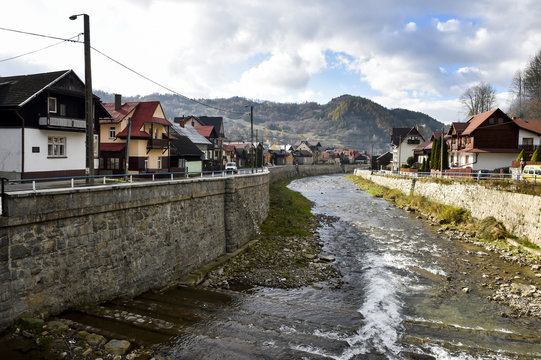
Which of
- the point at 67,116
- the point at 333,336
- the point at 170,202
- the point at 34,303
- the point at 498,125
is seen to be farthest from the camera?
the point at 498,125

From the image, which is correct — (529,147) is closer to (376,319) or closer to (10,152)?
(376,319)

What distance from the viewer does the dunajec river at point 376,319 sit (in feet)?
40.3

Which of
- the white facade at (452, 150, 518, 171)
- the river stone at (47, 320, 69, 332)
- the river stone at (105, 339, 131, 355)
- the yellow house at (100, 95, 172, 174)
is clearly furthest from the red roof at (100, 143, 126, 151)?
the white facade at (452, 150, 518, 171)

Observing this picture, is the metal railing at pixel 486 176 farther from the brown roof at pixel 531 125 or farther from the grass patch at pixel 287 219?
the grass patch at pixel 287 219

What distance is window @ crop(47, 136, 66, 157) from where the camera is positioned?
929 inches

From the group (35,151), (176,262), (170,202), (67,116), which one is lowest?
(176,262)

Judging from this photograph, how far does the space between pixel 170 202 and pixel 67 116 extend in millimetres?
12259

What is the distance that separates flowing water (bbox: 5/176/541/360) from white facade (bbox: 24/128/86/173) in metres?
13.3

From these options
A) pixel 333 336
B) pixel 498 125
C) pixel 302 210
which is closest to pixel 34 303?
pixel 333 336

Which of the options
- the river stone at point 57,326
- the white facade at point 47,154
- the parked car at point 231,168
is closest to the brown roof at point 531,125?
the parked car at point 231,168

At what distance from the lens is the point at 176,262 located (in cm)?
1844

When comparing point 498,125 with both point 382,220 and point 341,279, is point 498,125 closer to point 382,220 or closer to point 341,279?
point 382,220

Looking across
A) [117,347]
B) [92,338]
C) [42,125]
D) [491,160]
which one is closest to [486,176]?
[491,160]

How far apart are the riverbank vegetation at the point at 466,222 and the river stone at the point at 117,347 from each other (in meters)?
23.9
